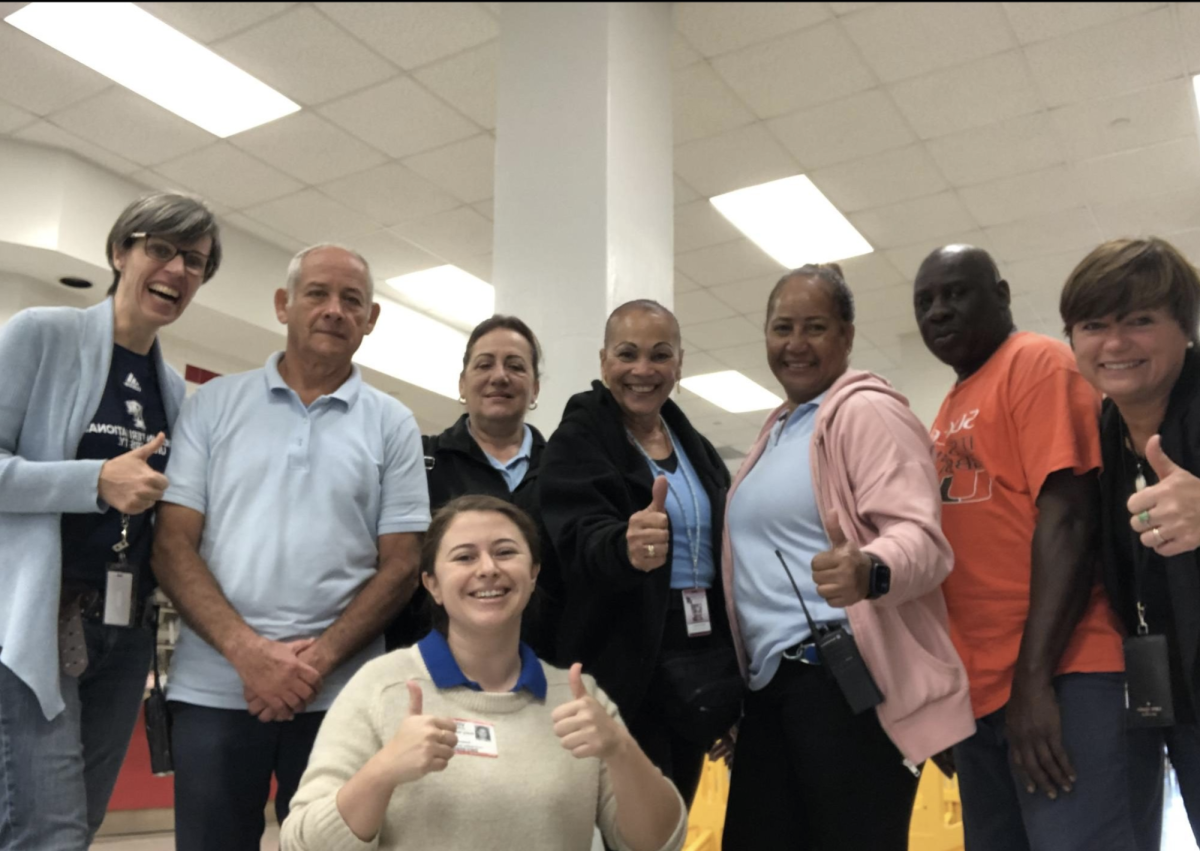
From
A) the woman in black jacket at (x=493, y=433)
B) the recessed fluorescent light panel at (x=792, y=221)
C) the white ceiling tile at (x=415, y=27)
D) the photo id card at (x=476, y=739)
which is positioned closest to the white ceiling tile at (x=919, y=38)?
the recessed fluorescent light panel at (x=792, y=221)

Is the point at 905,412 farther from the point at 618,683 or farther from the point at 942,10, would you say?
the point at 942,10

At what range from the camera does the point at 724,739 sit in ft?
6.35

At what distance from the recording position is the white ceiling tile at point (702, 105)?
4020mm

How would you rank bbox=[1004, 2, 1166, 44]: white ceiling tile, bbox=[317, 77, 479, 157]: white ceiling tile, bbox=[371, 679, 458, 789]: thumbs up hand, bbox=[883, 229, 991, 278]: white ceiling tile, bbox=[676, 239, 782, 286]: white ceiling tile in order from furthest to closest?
bbox=[676, 239, 782, 286]: white ceiling tile → bbox=[883, 229, 991, 278]: white ceiling tile → bbox=[317, 77, 479, 157]: white ceiling tile → bbox=[1004, 2, 1166, 44]: white ceiling tile → bbox=[371, 679, 458, 789]: thumbs up hand

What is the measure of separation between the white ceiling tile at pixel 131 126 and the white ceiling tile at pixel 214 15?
77cm

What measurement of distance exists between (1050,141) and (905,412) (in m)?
3.63

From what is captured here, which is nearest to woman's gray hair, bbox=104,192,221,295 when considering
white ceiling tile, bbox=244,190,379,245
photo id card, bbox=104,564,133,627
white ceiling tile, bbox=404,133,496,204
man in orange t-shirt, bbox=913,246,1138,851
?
photo id card, bbox=104,564,133,627

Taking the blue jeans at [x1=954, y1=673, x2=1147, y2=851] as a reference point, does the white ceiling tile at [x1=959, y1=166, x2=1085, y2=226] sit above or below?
above

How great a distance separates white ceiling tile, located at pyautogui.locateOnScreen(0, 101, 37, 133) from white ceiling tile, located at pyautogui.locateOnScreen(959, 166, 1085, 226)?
15.8 feet

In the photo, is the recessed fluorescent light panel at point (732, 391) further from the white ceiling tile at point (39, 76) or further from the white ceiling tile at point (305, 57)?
the white ceiling tile at point (39, 76)

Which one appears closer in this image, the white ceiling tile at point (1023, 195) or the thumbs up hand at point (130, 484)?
the thumbs up hand at point (130, 484)

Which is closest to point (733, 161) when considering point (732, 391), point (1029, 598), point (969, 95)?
point (969, 95)

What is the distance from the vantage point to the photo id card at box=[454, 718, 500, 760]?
146 centimetres

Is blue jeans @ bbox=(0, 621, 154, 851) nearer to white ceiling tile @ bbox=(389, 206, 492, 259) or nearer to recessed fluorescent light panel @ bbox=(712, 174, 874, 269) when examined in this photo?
white ceiling tile @ bbox=(389, 206, 492, 259)
